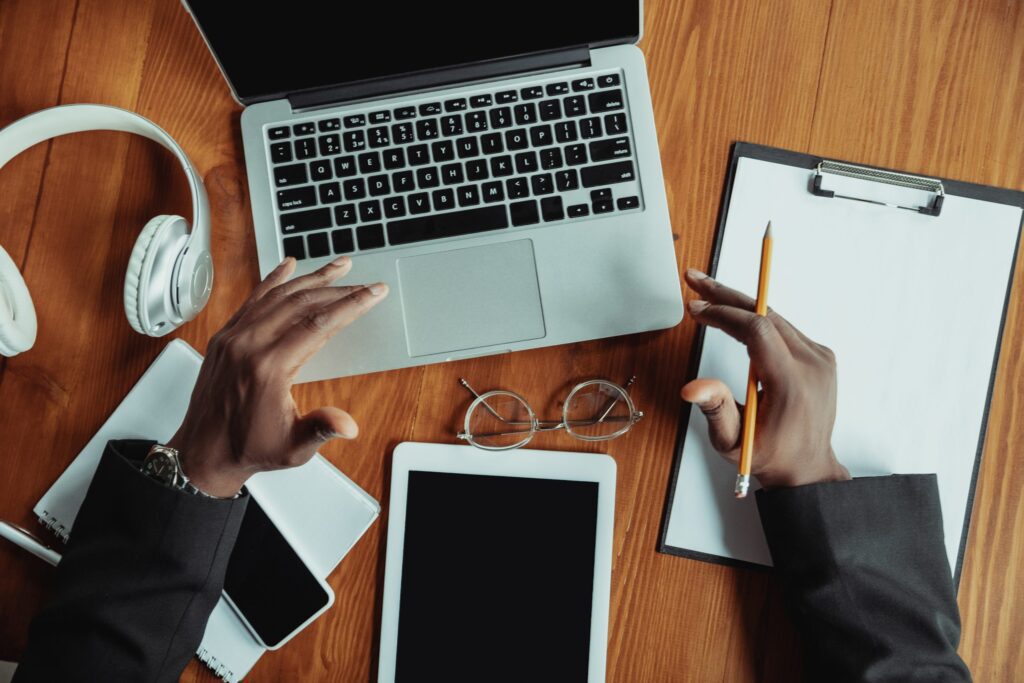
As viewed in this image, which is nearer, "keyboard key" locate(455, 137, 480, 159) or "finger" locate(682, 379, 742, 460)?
"finger" locate(682, 379, 742, 460)

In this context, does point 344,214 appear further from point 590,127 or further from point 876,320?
point 876,320

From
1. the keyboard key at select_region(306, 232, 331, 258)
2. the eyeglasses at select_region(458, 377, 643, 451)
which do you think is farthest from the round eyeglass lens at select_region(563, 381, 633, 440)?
the keyboard key at select_region(306, 232, 331, 258)

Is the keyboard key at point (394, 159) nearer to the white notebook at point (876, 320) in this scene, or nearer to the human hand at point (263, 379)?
the human hand at point (263, 379)

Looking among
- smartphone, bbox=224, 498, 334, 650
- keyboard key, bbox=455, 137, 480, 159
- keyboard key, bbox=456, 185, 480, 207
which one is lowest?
smartphone, bbox=224, 498, 334, 650

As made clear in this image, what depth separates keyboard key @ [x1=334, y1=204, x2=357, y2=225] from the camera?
0.80m

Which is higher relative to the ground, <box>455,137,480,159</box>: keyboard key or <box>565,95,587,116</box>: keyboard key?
<box>565,95,587,116</box>: keyboard key

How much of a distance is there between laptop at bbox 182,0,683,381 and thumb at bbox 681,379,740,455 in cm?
12

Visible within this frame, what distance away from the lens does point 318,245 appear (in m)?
0.80

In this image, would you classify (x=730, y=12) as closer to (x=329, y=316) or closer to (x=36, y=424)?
(x=329, y=316)

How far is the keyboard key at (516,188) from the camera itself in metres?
0.80

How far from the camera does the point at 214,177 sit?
0.86m

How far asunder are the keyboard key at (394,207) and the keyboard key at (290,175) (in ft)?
0.33

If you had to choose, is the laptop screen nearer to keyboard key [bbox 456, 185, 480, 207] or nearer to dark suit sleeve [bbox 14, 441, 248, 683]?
keyboard key [bbox 456, 185, 480, 207]

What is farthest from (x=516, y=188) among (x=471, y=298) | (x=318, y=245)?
(x=318, y=245)
